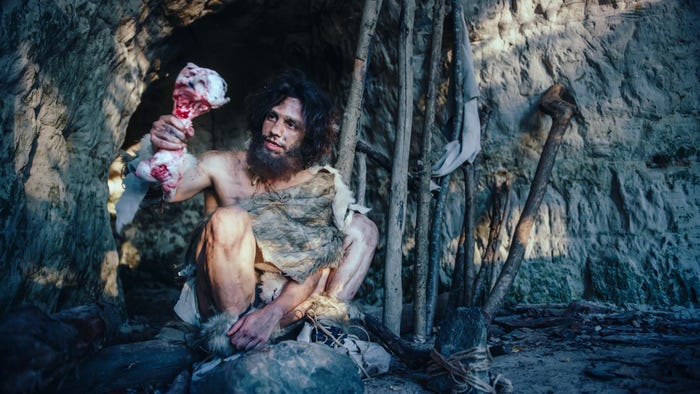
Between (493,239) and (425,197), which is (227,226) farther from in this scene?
(493,239)

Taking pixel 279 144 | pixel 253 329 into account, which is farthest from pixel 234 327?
pixel 279 144

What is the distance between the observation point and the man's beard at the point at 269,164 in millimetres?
2697

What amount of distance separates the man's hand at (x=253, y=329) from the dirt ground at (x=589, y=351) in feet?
1.53

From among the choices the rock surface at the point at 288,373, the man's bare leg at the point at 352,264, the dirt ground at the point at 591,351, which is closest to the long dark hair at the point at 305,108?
the man's bare leg at the point at 352,264

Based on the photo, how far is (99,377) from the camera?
1964 millimetres

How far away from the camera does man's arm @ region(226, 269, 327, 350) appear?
2.01 metres

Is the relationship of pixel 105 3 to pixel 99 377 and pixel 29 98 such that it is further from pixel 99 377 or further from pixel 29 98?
pixel 99 377

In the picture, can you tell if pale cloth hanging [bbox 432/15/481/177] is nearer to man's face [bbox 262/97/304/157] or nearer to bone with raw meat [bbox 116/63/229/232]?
man's face [bbox 262/97/304/157]

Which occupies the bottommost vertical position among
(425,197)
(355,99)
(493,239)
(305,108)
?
(493,239)

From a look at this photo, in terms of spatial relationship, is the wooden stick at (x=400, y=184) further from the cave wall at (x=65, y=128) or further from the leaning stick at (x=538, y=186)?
the cave wall at (x=65, y=128)

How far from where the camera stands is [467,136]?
3104 millimetres

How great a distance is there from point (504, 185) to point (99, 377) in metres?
2.39

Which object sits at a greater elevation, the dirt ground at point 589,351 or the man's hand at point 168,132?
the man's hand at point 168,132

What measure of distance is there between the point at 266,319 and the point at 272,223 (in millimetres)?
555
